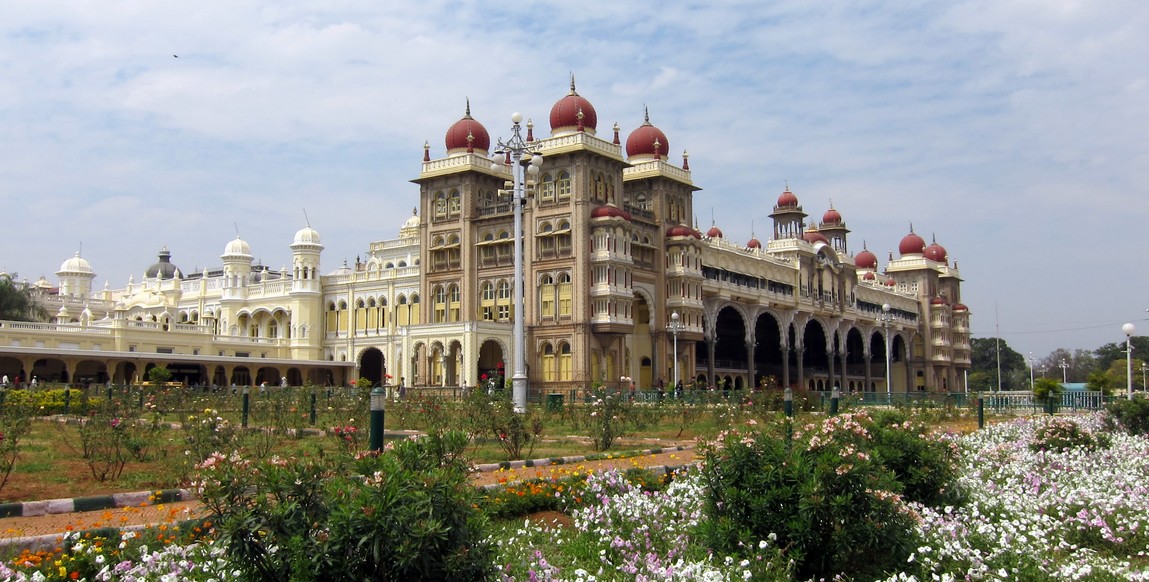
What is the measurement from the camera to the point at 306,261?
64688 millimetres

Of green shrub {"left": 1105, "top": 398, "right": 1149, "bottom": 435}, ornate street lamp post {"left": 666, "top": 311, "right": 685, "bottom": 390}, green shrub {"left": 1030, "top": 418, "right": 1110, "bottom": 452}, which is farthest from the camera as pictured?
ornate street lamp post {"left": 666, "top": 311, "right": 685, "bottom": 390}

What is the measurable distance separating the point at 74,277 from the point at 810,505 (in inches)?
3388

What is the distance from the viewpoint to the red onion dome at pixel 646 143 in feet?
192

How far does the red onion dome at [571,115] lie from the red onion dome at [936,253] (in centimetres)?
5424

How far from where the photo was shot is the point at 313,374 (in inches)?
2515

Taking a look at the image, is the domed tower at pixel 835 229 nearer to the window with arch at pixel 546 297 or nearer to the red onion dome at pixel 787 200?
the red onion dome at pixel 787 200

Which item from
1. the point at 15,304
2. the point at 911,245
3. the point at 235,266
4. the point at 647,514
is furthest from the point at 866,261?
the point at 647,514

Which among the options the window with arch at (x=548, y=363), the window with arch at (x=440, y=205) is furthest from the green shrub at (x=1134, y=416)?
the window with arch at (x=440, y=205)

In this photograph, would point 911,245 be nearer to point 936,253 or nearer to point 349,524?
point 936,253

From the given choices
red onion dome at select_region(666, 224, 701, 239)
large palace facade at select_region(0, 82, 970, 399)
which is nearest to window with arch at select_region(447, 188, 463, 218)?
large palace facade at select_region(0, 82, 970, 399)

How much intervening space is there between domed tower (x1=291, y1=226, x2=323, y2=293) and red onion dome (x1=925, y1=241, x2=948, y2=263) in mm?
59703

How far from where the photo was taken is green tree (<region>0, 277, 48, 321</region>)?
63.8 metres

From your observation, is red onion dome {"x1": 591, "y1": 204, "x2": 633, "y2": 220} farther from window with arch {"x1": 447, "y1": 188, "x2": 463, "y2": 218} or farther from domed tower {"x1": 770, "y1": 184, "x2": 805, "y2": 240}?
domed tower {"x1": 770, "y1": 184, "x2": 805, "y2": 240}

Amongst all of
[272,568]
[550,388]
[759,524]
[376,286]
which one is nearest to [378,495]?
[272,568]
